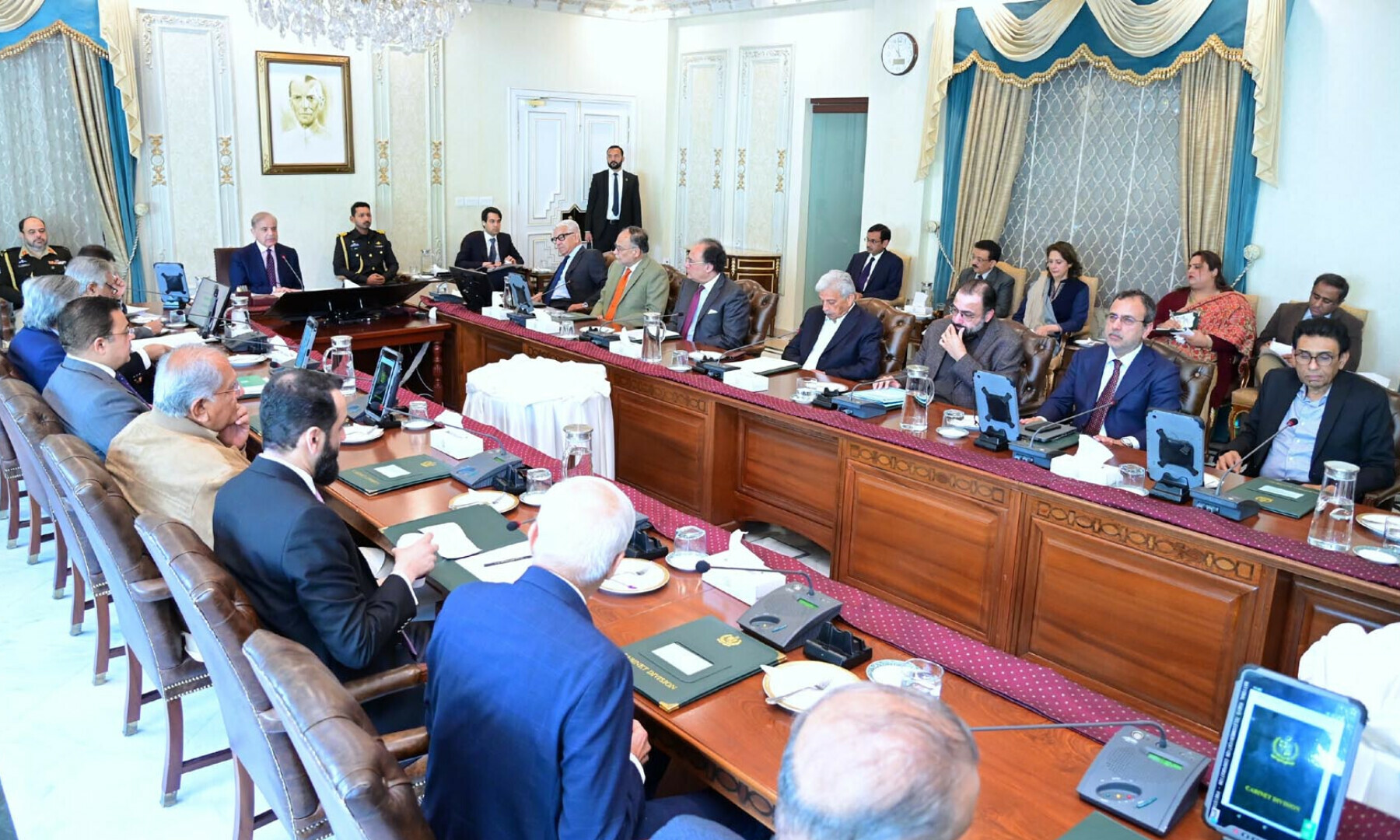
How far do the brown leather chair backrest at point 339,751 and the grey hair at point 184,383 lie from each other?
5.03 feet

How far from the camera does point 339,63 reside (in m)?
9.06

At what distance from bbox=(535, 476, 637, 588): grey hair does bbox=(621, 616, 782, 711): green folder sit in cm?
33

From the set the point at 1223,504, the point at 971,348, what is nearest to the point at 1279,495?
the point at 1223,504

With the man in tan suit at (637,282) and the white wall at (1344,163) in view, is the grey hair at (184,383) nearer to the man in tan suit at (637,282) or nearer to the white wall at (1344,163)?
the man in tan suit at (637,282)

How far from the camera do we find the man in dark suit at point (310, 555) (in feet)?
7.64

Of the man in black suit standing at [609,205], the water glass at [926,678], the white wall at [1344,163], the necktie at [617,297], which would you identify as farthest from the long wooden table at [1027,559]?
the man in black suit standing at [609,205]

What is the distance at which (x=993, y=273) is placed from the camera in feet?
26.3

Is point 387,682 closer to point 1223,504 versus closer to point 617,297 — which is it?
point 1223,504

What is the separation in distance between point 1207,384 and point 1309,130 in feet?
11.0

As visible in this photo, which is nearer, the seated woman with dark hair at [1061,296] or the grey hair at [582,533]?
the grey hair at [582,533]

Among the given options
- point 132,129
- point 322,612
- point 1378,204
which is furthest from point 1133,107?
point 132,129

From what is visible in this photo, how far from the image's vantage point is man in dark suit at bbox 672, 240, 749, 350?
19.4 feet

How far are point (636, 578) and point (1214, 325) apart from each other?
5.46m

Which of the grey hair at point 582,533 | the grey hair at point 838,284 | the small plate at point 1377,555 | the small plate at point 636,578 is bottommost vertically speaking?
the small plate at point 636,578
